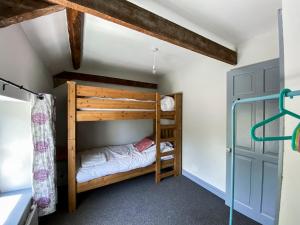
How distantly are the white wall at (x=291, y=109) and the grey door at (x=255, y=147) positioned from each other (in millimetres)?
1148

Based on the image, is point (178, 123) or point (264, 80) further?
point (178, 123)

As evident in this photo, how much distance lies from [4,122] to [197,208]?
281cm

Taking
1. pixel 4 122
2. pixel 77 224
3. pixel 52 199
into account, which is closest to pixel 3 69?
pixel 4 122

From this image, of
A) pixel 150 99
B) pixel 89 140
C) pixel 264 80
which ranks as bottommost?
pixel 89 140

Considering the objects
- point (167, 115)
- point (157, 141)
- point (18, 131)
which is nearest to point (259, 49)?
point (167, 115)

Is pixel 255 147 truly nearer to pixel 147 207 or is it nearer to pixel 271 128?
pixel 271 128

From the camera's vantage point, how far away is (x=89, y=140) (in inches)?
136

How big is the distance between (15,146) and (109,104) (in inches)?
49.7

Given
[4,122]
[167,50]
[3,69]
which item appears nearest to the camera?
[3,69]

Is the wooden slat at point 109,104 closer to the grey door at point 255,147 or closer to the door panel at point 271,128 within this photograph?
the grey door at point 255,147

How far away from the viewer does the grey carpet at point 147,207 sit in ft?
6.49

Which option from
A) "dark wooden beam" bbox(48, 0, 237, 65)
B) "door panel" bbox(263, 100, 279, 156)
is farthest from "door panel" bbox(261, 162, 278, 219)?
"dark wooden beam" bbox(48, 0, 237, 65)

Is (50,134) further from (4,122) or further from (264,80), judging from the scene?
(264,80)

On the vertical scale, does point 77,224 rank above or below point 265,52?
below
